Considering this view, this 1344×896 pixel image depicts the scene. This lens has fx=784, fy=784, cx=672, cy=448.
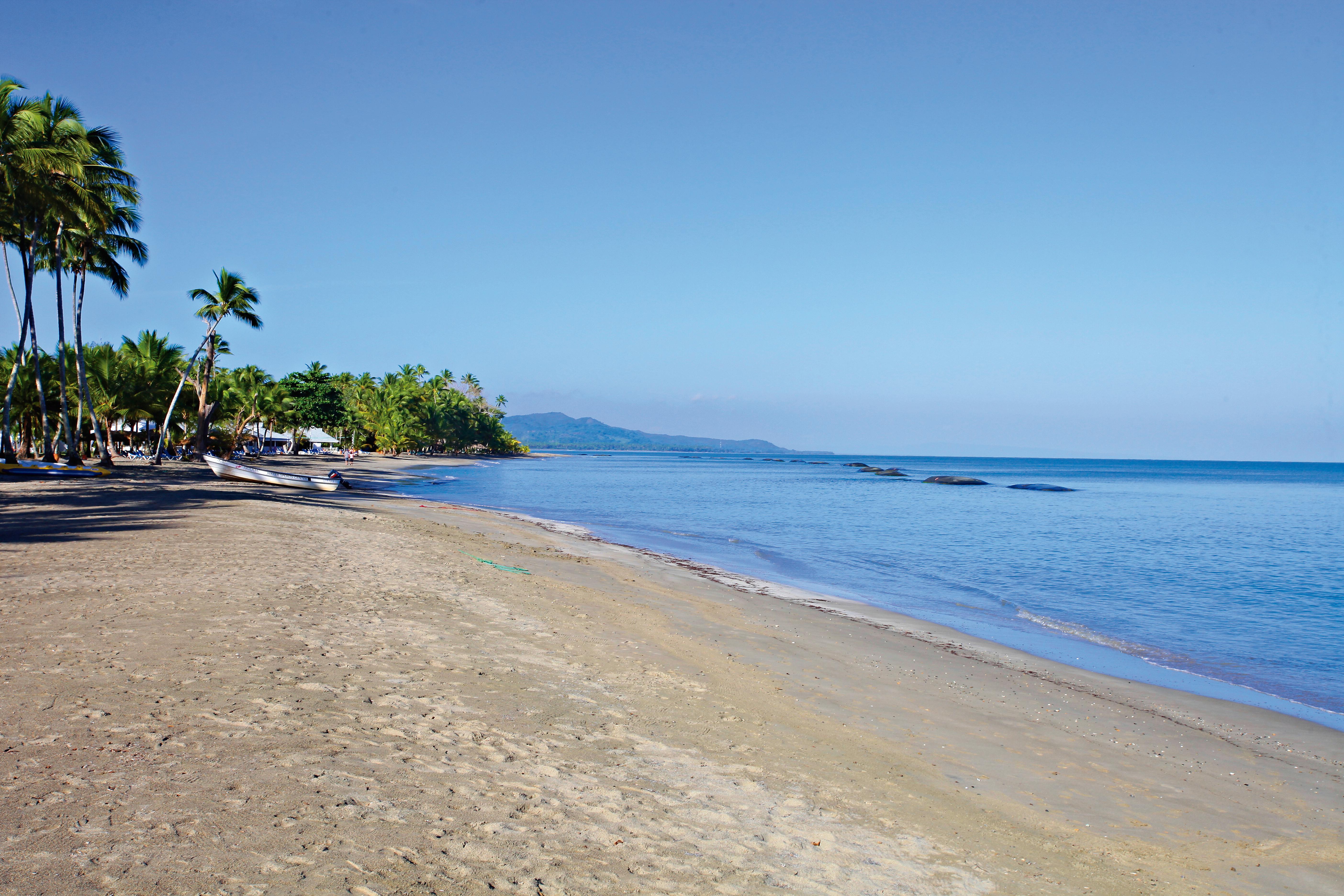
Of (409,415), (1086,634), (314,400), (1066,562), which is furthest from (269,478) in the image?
(409,415)

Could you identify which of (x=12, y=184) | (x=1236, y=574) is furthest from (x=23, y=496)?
(x=1236, y=574)

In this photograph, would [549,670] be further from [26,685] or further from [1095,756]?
[1095,756]

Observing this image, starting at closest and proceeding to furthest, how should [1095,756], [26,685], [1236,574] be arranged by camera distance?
[26,685], [1095,756], [1236,574]

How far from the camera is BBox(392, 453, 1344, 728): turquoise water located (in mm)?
12828

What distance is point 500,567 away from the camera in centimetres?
1509

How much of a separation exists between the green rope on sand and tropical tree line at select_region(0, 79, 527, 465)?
65.8 feet

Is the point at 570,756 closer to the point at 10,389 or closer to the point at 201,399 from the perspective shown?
the point at 10,389

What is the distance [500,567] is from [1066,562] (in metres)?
18.4

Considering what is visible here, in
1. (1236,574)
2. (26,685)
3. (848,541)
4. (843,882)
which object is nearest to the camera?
(843,882)

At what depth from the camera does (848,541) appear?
29.0m

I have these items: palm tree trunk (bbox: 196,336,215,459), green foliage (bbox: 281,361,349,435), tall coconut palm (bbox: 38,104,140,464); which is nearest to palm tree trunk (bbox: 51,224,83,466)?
tall coconut palm (bbox: 38,104,140,464)

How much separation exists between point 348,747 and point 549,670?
2.81 metres

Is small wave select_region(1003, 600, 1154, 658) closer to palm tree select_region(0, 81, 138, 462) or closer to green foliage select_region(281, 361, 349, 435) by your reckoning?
palm tree select_region(0, 81, 138, 462)

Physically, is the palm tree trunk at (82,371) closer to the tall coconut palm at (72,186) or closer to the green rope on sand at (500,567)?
the tall coconut palm at (72,186)
